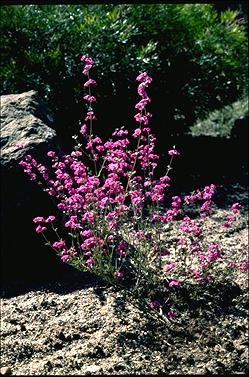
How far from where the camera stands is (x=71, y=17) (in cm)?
648

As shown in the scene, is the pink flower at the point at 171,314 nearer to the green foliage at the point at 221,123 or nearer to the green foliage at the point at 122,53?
the green foliage at the point at 122,53

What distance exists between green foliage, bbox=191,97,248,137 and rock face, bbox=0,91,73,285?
4189 mm

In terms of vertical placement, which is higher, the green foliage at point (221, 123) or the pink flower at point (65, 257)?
the green foliage at point (221, 123)

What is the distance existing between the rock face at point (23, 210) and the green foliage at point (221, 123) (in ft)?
13.7

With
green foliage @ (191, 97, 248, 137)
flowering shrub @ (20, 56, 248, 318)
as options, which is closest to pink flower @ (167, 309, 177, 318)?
flowering shrub @ (20, 56, 248, 318)

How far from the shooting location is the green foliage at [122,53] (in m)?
6.12

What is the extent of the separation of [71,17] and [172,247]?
295cm

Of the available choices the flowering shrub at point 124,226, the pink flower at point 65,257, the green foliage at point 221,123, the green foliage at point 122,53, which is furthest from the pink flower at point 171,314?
the green foliage at point 221,123

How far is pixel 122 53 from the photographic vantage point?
645 cm

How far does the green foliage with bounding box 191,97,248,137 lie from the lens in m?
8.58

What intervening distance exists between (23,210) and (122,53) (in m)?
2.65

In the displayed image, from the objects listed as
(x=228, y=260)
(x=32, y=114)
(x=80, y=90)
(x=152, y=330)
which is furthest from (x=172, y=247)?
(x=80, y=90)

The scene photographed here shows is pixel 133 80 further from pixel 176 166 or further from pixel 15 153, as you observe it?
pixel 15 153

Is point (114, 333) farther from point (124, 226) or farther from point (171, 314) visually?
point (124, 226)
